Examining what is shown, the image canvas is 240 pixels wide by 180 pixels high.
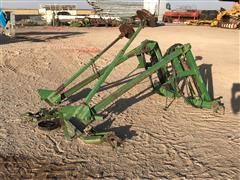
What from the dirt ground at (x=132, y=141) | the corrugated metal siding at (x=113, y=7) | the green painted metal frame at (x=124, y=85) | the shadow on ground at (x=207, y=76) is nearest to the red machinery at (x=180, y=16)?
the corrugated metal siding at (x=113, y=7)

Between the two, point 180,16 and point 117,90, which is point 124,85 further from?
point 180,16

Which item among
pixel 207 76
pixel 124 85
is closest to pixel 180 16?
pixel 207 76

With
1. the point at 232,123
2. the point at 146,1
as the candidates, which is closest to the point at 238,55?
the point at 232,123

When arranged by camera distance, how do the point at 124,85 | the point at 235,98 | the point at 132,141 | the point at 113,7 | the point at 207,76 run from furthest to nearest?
the point at 113,7 → the point at 207,76 → the point at 235,98 → the point at 124,85 → the point at 132,141

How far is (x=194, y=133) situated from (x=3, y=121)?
3619mm

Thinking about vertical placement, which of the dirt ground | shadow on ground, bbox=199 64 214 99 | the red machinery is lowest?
the dirt ground

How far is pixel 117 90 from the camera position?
6105 millimetres

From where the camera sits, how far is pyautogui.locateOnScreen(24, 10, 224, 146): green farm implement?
19.2 feet

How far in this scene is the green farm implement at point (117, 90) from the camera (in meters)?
5.86

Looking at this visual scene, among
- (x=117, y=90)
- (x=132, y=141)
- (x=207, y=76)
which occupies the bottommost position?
(x=132, y=141)

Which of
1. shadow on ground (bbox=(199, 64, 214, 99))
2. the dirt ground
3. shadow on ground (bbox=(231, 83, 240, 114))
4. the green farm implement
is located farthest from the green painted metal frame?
shadow on ground (bbox=(199, 64, 214, 99))

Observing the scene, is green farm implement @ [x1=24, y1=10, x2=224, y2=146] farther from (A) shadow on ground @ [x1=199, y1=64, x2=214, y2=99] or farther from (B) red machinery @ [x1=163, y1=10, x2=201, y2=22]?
(B) red machinery @ [x1=163, y1=10, x2=201, y2=22]

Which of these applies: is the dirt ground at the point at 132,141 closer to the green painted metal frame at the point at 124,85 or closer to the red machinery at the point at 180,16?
the green painted metal frame at the point at 124,85

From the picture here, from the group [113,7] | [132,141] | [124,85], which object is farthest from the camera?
[113,7]
